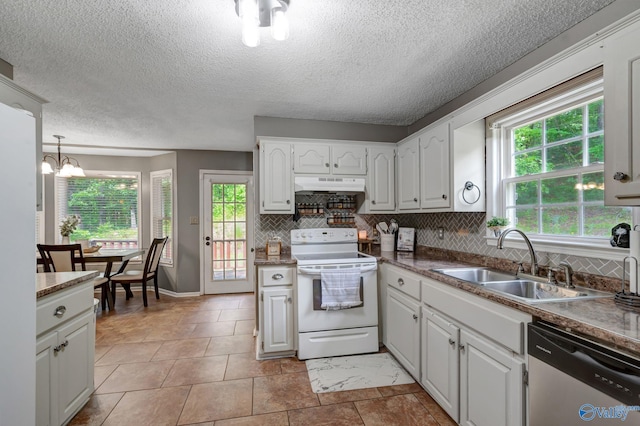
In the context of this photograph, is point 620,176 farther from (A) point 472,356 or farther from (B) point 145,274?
(B) point 145,274

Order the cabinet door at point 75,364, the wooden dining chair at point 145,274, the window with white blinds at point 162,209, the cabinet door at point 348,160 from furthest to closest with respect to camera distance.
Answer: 1. the window with white blinds at point 162,209
2. the wooden dining chair at point 145,274
3. the cabinet door at point 348,160
4. the cabinet door at point 75,364

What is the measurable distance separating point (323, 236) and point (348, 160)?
891 mm

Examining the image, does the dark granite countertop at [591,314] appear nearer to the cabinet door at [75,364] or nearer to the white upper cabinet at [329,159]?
the white upper cabinet at [329,159]

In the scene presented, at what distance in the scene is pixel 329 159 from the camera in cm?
322

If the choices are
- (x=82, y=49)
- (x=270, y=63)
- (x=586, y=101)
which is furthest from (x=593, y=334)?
(x=82, y=49)

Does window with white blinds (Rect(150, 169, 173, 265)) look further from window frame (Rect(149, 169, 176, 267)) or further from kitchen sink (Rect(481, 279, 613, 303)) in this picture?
kitchen sink (Rect(481, 279, 613, 303))

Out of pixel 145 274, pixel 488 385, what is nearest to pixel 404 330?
pixel 488 385

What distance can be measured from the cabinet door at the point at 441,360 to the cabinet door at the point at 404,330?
0.30ft

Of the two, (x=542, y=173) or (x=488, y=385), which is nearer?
(x=488, y=385)

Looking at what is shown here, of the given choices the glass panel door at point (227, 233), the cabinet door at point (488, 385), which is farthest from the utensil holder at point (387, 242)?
the glass panel door at point (227, 233)

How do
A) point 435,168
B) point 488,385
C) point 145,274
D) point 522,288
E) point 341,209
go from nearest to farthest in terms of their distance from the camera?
point 488,385, point 522,288, point 435,168, point 341,209, point 145,274

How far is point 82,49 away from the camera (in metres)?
2.01

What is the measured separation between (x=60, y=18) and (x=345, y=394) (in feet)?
9.83

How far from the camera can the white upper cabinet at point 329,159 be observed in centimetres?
315
